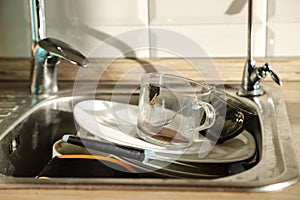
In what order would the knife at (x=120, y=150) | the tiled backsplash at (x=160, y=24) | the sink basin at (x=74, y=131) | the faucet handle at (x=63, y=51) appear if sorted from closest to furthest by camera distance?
the sink basin at (x=74, y=131), the knife at (x=120, y=150), the faucet handle at (x=63, y=51), the tiled backsplash at (x=160, y=24)

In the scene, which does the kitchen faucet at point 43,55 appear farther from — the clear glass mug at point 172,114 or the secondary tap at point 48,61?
the clear glass mug at point 172,114

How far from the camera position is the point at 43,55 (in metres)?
1.26

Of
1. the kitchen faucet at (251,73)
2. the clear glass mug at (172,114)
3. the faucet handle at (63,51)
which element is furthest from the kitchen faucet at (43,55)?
the kitchen faucet at (251,73)

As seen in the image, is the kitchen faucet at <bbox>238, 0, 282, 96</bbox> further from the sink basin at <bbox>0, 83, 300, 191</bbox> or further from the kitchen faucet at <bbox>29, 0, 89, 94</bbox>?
the kitchen faucet at <bbox>29, 0, 89, 94</bbox>

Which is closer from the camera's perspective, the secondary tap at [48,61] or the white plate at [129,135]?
the white plate at [129,135]

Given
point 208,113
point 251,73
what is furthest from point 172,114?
point 251,73

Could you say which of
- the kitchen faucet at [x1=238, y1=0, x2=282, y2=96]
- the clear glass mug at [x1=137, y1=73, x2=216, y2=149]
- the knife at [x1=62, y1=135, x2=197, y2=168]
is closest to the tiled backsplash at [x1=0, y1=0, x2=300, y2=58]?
the kitchen faucet at [x1=238, y1=0, x2=282, y2=96]

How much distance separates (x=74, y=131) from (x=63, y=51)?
17 centimetres

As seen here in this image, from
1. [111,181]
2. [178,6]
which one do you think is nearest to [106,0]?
[178,6]

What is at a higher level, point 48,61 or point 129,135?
point 48,61

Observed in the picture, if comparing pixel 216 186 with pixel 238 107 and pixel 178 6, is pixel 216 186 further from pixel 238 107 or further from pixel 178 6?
pixel 178 6

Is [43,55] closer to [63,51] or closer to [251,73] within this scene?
[63,51]

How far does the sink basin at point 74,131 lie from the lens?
872 millimetres

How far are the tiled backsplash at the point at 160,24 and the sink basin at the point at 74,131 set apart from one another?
0.32 feet
